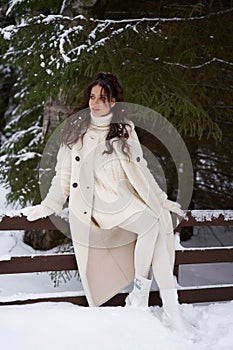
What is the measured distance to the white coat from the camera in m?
3.22

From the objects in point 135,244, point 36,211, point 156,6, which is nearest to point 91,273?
point 135,244

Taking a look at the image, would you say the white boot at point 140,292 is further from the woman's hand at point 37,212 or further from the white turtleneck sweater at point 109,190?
the woman's hand at point 37,212

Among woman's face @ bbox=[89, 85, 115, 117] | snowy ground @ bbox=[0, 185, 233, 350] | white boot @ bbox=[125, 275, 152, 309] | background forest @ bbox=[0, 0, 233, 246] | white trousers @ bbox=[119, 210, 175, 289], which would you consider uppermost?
background forest @ bbox=[0, 0, 233, 246]

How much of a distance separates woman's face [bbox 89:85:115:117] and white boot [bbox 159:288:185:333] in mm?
1227

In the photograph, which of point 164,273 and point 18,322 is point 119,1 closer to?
point 164,273

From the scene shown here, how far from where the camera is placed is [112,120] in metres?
3.27

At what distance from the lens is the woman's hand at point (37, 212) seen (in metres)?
3.33

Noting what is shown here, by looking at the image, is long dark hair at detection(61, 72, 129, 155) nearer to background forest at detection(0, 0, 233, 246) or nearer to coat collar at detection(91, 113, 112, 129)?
coat collar at detection(91, 113, 112, 129)

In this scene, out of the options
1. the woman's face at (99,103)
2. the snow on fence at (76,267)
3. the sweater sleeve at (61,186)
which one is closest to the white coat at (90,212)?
the sweater sleeve at (61,186)

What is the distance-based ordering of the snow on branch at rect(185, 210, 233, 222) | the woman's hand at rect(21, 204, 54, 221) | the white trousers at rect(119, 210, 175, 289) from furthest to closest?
the snow on branch at rect(185, 210, 233, 222) < the woman's hand at rect(21, 204, 54, 221) < the white trousers at rect(119, 210, 175, 289)

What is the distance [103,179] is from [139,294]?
2.57ft

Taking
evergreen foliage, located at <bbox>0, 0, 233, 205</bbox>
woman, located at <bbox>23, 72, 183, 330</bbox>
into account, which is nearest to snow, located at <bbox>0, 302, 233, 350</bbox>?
woman, located at <bbox>23, 72, 183, 330</bbox>

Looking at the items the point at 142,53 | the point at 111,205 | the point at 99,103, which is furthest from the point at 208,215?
the point at 142,53

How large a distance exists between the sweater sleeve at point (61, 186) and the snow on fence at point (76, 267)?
354mm
